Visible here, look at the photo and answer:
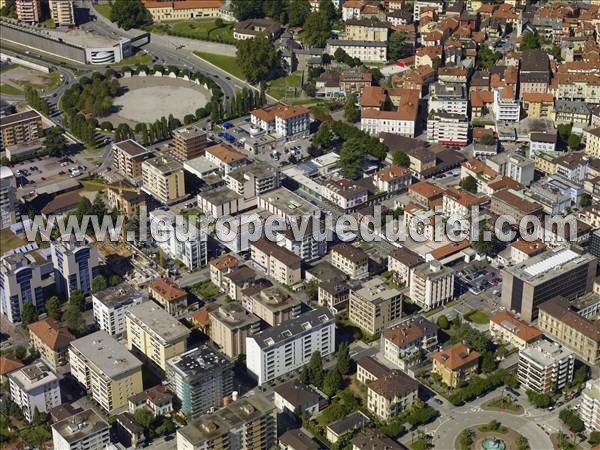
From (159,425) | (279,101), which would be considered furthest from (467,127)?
(159,425)

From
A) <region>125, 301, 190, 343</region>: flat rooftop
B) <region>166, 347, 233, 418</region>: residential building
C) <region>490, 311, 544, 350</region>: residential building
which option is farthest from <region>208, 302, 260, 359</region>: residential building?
<region>490, 311, 544, 350</region>: residential building

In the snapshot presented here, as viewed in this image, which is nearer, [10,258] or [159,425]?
[159,425]

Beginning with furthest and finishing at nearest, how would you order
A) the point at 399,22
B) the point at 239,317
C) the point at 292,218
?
the point at 399,22 < the point at 292,218 < the point at 239,317

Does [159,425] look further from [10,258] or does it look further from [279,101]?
[279,101]

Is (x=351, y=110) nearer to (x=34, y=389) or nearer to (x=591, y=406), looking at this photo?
(x=591, y=406)

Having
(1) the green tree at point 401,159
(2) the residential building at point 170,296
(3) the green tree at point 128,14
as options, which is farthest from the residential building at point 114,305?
(3) the green tree at point 128,14

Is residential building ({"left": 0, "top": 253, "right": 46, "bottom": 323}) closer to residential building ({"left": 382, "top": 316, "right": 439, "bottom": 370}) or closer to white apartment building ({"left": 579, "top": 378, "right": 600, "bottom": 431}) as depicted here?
residential building ({"left": 382, "top": 316, "right": 439, "bottom": 370})

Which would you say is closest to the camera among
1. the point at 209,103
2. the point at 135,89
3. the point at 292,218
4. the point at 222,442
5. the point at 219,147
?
the point at 222,442

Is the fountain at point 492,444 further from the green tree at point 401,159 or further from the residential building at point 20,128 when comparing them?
the residential building at point 20,128
